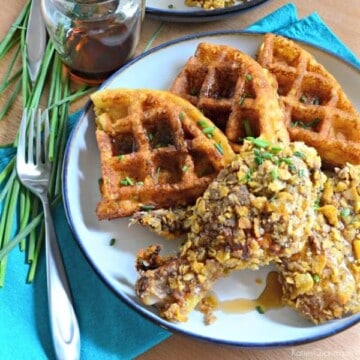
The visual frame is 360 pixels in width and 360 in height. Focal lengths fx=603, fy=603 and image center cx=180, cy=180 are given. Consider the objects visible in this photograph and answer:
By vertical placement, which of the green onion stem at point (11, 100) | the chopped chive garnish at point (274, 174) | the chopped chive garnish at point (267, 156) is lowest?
the green onion stem at point (11, 100)

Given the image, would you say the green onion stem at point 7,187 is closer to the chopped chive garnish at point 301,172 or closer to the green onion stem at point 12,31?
the green onion stem at point 12,31

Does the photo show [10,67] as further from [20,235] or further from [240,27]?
[240,27]

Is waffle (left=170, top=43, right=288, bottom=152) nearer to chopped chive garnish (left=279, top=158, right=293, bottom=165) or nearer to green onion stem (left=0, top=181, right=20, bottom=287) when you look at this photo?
chopped chive garnish (left=279, top=158, right=293, bottom=165)

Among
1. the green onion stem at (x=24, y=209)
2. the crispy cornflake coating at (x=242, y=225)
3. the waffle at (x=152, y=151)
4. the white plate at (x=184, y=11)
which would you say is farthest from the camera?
the white plate at (x=184, y=11)

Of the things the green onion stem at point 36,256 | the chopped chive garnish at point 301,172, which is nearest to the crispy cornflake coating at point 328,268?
the chopped chive garnish at point 301,172

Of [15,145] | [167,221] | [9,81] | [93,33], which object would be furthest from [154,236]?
[9,81]

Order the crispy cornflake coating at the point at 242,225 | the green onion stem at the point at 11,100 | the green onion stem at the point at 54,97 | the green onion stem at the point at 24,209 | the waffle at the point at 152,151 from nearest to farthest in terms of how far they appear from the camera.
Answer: the crispy cornflake coating at the point at 242,225, the waffle at the point at 152,151, the green onion stem at the point at 24,209, the green onion stem at the point at 54,97, the green onion stem at the point at 11,100
